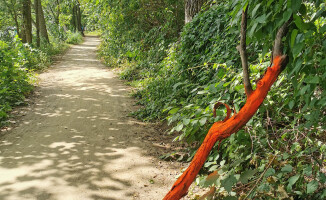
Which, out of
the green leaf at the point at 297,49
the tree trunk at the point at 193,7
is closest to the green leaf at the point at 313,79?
the green leaf at the point at 297,49

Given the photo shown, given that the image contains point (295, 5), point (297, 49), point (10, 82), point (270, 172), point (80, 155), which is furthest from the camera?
point (10, 82)

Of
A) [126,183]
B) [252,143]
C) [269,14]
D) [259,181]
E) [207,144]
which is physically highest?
[269,14]

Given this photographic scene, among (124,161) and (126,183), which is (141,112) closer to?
(124,161)

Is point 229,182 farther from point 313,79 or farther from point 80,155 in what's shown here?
point 80,155

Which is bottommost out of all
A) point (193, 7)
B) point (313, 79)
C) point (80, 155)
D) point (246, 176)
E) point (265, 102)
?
point (80, 155)

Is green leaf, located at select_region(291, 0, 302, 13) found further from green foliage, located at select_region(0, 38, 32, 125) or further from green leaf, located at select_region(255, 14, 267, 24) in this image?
green foliage, located at select_region(0, 38, 32, 125)

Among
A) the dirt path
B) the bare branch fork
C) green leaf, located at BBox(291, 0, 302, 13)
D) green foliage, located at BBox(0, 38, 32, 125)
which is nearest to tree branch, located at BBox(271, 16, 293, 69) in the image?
the bare branch fork

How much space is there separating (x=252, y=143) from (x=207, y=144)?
1.20 m

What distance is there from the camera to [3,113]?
19.0 ft

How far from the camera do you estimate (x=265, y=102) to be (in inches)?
128

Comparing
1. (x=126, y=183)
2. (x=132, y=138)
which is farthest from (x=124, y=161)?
(x=132, y=138)

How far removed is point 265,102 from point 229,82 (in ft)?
1.55

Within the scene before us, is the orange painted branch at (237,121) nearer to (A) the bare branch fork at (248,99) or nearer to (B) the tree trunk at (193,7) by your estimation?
(A) the bare branch fork at (248,99)

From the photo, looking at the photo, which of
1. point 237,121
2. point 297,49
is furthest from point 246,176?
point 297,49
